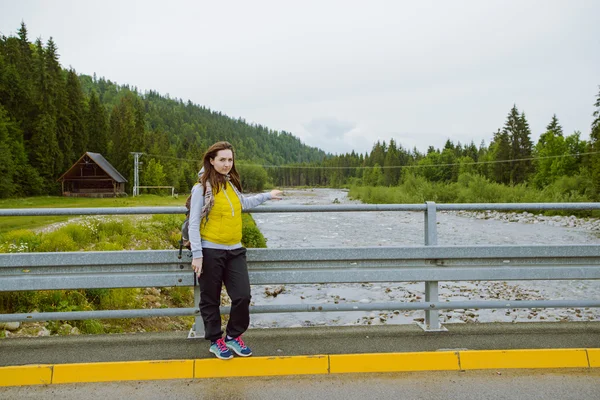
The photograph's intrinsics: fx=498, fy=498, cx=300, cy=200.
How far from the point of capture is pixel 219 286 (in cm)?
440

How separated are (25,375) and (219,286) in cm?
170

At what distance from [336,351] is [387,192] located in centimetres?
7537

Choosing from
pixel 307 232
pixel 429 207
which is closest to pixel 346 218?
pixel 307 232

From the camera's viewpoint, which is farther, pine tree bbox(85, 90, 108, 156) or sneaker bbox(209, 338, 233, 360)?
pine tree bbox(85, 90, 108, 156)

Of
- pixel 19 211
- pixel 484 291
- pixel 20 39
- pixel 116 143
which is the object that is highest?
pixel 20 39

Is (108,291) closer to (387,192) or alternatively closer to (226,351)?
(226,351)

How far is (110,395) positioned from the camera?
383 centimetres

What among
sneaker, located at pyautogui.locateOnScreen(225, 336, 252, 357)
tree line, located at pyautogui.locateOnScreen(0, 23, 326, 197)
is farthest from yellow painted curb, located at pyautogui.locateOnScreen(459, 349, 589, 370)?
tree line, located at pyautogui.locateOnScreen(0, 23, 326, 197)

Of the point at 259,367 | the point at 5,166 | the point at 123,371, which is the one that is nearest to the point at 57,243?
the point at 123,371

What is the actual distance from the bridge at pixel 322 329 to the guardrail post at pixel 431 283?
0.01 meters

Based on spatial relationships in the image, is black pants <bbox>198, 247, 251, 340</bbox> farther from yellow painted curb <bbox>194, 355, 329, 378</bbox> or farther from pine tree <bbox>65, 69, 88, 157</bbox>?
pine tree <bbox>65, 69, 88, 157</bbox>

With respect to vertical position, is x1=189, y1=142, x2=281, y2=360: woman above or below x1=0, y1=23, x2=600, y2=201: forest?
below

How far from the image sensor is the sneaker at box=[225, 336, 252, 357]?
169 inches

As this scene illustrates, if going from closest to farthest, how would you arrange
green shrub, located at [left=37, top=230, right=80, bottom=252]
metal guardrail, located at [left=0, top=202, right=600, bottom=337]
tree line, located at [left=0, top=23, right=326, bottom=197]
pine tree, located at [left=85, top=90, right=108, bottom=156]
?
1. metal guardrail, located at [left=0, top=202, right=600, bottom=337]
2. green shrub, located at [left=37, top=230, right=80, bottom=252]
3. tree line, located at [left=0, top=23, right=326, bottom=197]
4. pine tree, located at [left=85, top=90, right=108, bottom=156]
